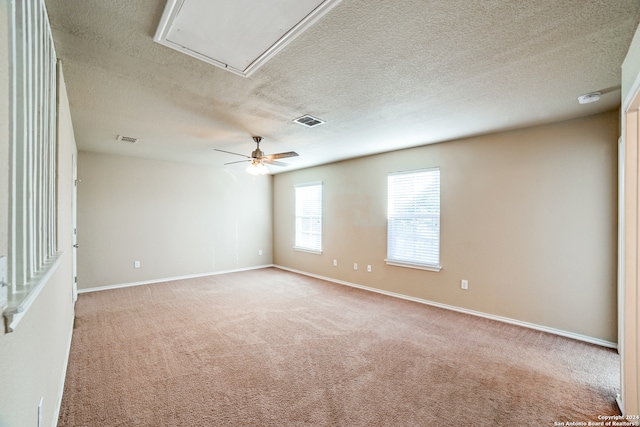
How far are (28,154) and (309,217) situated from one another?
537cm

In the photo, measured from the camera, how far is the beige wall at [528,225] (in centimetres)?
306

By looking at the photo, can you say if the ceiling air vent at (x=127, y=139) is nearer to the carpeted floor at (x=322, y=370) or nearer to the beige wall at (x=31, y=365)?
the carpeted floor at (x=322, y=370)

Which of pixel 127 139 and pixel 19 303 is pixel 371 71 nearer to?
pixel 19 303

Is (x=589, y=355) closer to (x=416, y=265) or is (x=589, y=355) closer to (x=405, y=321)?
(x=405, y=321)

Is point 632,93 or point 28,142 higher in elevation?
point 632,93

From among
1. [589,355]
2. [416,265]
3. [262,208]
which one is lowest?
[589,355]

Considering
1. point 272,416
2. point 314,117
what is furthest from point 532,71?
point 272,416

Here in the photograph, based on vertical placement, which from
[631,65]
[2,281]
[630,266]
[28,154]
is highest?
[631,65]

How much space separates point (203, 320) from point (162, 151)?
121 inches

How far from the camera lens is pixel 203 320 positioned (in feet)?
12.0

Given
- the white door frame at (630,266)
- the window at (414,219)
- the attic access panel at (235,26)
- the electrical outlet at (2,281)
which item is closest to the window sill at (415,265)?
the window at (414,219)

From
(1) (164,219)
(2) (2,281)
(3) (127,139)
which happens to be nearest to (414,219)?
(2) (2,281)

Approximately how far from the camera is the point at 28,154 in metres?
1.24

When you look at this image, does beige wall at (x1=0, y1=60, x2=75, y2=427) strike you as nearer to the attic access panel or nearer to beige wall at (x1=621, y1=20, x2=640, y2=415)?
the attic access panel
